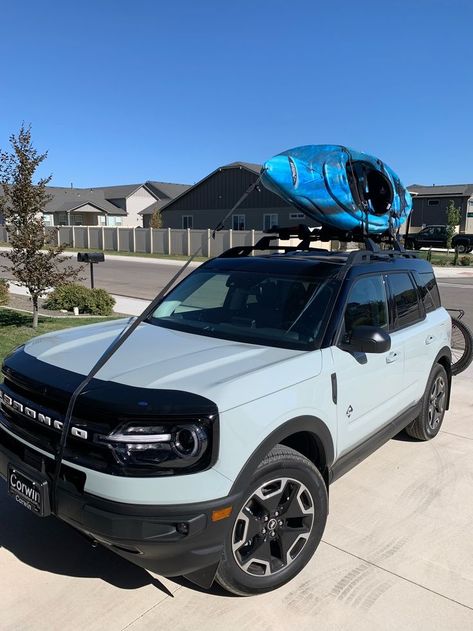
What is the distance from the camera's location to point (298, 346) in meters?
3.11

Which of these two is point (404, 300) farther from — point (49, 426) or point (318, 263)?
point (49, 426)

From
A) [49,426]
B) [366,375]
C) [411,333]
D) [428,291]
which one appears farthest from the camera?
[428,291]

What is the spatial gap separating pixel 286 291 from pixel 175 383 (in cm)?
135

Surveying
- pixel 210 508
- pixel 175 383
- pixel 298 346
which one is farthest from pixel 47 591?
pixel 298 346

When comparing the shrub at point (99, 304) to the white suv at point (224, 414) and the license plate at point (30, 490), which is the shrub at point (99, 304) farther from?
the license plate at point (30, 490)

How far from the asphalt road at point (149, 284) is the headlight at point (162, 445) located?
10498 mm

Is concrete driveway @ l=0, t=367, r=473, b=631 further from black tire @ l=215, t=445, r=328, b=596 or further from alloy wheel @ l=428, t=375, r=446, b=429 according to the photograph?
alloy wheel @ l=428, t=375, r=446, b=429

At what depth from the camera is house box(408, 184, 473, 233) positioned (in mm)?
49094

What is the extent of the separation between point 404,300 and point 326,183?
1.13 metres

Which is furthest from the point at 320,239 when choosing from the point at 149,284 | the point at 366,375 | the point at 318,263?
the point at 149,284

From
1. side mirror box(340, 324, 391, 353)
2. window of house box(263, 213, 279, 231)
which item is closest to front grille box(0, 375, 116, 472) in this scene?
side mirror box(340, 324, 391, 353)

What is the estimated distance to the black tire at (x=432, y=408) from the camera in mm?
4617

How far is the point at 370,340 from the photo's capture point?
3031mm

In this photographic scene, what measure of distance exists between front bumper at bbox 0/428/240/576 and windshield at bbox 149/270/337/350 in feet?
3.91
